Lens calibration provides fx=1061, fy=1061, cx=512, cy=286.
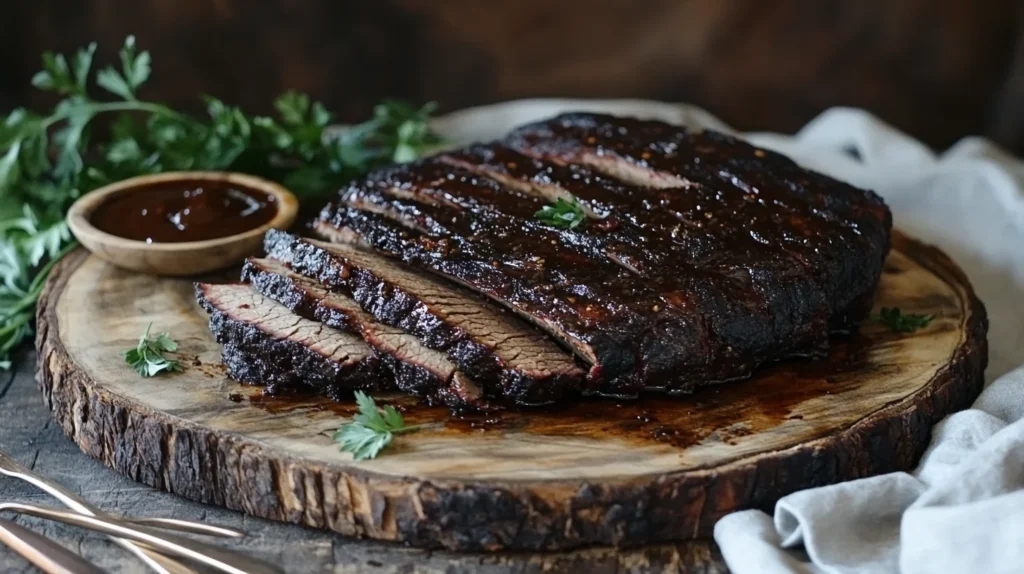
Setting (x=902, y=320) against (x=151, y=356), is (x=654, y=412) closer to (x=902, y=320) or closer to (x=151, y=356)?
(x=902, y=320)

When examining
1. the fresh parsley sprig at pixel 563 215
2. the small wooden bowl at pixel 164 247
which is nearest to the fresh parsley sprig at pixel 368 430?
the fresh parsley sprig at pixel 563 215

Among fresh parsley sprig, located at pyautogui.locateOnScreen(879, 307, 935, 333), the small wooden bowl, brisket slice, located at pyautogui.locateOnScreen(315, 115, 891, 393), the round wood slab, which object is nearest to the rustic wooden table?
the round wood slab

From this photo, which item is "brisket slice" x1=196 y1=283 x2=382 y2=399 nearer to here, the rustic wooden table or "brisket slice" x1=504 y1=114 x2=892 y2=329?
the rustic wooden table

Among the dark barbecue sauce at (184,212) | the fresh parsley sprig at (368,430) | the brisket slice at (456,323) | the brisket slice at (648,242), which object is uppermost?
the brisket slice at (648,242)

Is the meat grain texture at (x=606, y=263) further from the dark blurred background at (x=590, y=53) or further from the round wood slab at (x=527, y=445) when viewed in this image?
the dark blurred background at (x=590, y=53)

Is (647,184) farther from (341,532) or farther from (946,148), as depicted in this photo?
(946,148)

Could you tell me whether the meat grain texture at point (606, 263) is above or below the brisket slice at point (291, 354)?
above
